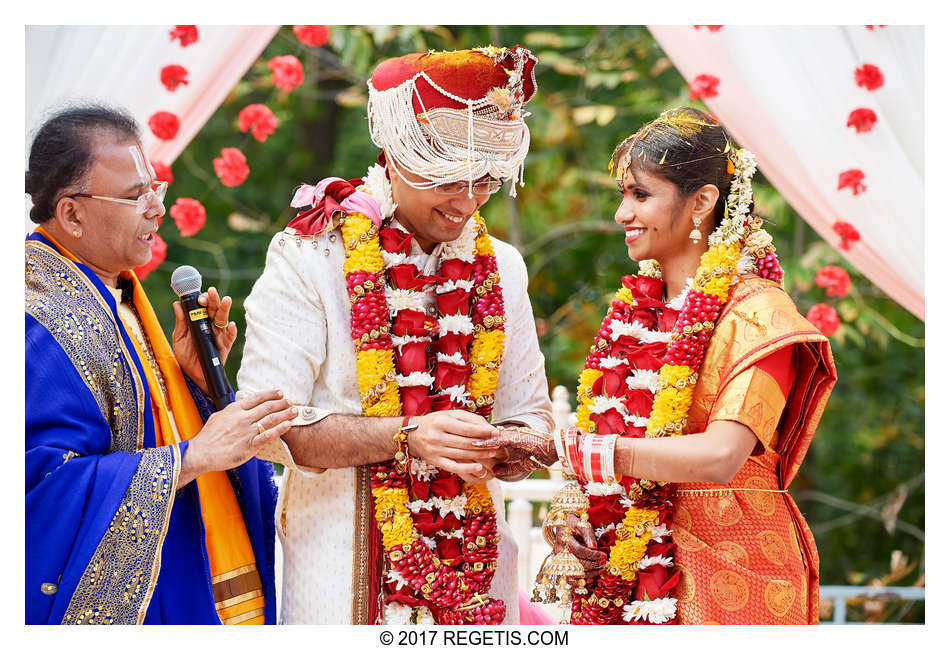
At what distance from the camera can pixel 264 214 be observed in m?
8.12

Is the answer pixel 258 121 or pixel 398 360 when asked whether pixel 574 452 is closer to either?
pixel 398 360

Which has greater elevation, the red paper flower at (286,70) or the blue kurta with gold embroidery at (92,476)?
the red paper flower at (286,70)

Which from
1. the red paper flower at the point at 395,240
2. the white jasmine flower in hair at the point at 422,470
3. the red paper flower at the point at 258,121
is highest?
the red paper flower at the point at 258,121

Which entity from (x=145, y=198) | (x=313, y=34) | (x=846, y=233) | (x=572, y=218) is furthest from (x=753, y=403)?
(x=572, y=218)

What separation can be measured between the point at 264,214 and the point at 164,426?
5.40m

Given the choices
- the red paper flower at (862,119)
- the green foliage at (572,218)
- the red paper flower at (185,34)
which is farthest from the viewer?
the green foliage at (572,218)

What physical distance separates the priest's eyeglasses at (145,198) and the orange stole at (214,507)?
180 millimetres

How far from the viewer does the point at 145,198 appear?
2.93 m

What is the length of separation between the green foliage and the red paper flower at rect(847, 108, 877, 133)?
93.5 inches

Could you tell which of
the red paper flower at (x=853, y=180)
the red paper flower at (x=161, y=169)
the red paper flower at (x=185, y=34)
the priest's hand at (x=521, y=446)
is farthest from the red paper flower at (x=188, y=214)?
the red paper flower at (x=853, y=180)

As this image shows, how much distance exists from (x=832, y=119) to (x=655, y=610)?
231cm

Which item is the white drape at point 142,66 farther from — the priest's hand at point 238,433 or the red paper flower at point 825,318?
the red paper flower at point 825,318

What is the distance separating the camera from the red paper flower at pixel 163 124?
13.3 ft

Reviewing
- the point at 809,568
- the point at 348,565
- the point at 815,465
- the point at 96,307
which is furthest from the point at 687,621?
the point at 815,465
